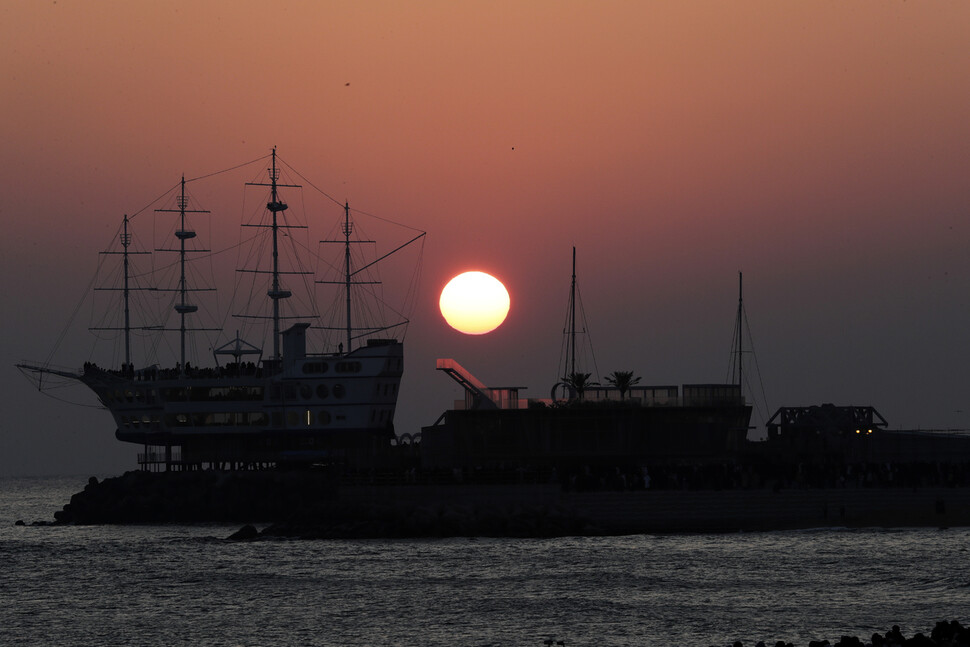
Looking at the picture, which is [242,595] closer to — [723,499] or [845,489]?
[723,499]

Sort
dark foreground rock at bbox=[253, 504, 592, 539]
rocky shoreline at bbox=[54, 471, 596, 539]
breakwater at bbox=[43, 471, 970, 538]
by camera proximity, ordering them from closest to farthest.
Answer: breakwater at bbox=[43, 471, 970, 538] → dark foreground rock at bbox=[253, 504, 592, 539] → rocky shoreline at bbox=[54, 471, 596, 539]

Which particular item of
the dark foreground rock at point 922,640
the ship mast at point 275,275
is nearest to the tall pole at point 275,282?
the ship mast at point 275,275

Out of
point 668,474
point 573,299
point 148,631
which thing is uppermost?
point 573,299

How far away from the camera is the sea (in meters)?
46.0

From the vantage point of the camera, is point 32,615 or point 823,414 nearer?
point 32,615

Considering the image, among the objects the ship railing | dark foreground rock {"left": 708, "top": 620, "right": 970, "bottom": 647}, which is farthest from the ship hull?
dark foreground rock {"left": 708, "top": 620, "right": 970, "bottom": 647}

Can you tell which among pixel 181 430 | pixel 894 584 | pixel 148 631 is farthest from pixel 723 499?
pixel 181 430

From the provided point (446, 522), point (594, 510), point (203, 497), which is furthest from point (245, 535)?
point (203, 497)

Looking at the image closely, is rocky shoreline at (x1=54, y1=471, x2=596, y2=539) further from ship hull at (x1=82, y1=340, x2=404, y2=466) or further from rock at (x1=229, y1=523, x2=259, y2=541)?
ship hull at (x1=82, y1=340, x2=404, y2=466)

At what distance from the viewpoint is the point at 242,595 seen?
55406 millimetres

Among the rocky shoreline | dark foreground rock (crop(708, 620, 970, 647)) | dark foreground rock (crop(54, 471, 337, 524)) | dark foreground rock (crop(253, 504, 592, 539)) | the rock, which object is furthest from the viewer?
dark foreground rock (crop(54, 471, 337, 524))

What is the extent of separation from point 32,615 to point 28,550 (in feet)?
99.1

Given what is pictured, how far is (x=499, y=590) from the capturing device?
54.2m

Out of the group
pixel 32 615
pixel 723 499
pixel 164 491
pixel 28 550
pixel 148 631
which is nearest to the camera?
pixel 148 631
